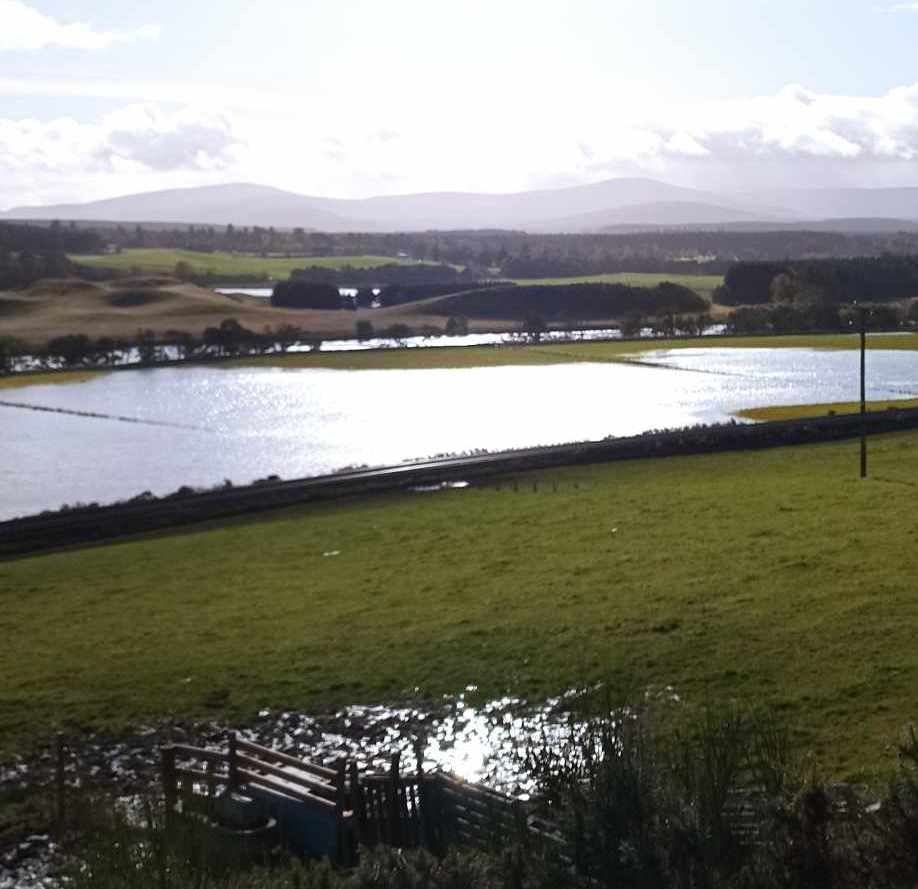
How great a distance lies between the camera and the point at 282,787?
34.7 feet

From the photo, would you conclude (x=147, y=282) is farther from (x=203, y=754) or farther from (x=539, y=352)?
(x=203, y=754)

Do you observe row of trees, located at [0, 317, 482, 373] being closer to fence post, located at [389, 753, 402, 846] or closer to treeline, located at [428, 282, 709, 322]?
treeline, located at [428, 282, 709, 322]

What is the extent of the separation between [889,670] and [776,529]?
9141 millimetres

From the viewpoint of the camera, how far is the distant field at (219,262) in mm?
141938

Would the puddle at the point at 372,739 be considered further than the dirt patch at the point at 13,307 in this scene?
No

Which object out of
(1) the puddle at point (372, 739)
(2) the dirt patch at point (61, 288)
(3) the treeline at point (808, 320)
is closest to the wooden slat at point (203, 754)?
(1) the puddle at point (372, 739)

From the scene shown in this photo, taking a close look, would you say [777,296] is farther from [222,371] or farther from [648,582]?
[648,582]

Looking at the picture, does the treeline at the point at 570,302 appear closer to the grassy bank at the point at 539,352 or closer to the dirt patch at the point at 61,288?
the grassy bank at the point at 539,352

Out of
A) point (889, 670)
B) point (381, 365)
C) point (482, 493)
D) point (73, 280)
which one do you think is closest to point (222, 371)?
point (381, 365)

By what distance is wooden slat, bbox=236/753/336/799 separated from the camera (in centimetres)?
1027

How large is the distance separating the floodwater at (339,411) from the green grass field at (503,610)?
11.2m

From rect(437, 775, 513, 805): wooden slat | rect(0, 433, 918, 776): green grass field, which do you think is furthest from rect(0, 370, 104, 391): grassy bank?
rect(437, 775, 513, 805): wooden slat

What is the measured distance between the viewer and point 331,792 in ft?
Result: 33.4

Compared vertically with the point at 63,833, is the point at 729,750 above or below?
above
